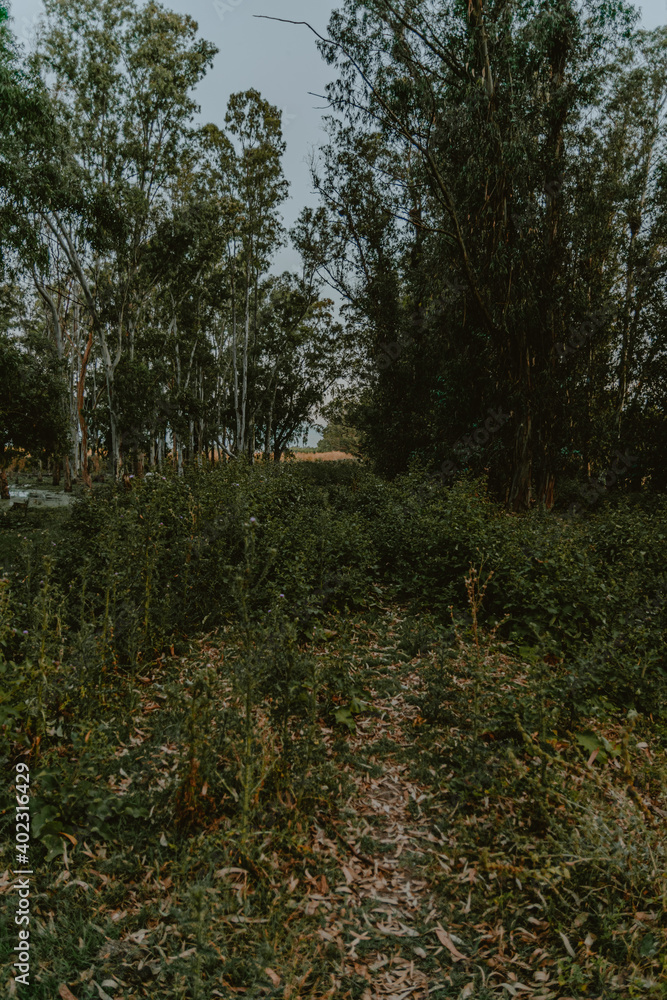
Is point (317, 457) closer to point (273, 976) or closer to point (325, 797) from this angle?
point (325, 797)

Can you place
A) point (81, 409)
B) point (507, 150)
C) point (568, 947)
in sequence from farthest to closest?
point (81, 409)
point (507, 150)
point (568, 947)

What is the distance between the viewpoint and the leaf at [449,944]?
2271 mm

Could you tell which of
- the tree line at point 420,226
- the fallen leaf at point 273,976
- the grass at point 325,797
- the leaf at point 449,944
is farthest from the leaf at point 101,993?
the tree line at point 420,226

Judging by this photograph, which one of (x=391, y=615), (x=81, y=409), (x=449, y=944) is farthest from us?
(x=81, y=409)

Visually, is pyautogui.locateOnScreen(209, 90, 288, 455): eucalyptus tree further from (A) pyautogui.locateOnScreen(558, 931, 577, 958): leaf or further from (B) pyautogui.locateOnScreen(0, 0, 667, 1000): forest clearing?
(A) pyautogui.locateOnScreen(558, 931, 577, 958): leaf

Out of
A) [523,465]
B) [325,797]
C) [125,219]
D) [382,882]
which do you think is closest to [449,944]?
[382,882]

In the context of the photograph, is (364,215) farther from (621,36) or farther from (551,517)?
(551,517)

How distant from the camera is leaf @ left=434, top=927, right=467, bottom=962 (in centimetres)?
227

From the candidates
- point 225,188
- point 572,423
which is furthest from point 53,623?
point 225,188

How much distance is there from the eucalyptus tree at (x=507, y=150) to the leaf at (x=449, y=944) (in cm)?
988

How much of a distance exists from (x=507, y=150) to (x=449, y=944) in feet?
39.2

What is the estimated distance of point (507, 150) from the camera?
33.9 feet

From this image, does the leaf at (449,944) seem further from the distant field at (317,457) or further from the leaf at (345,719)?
the distant field at (317,457)

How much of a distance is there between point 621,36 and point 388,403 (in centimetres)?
1044
